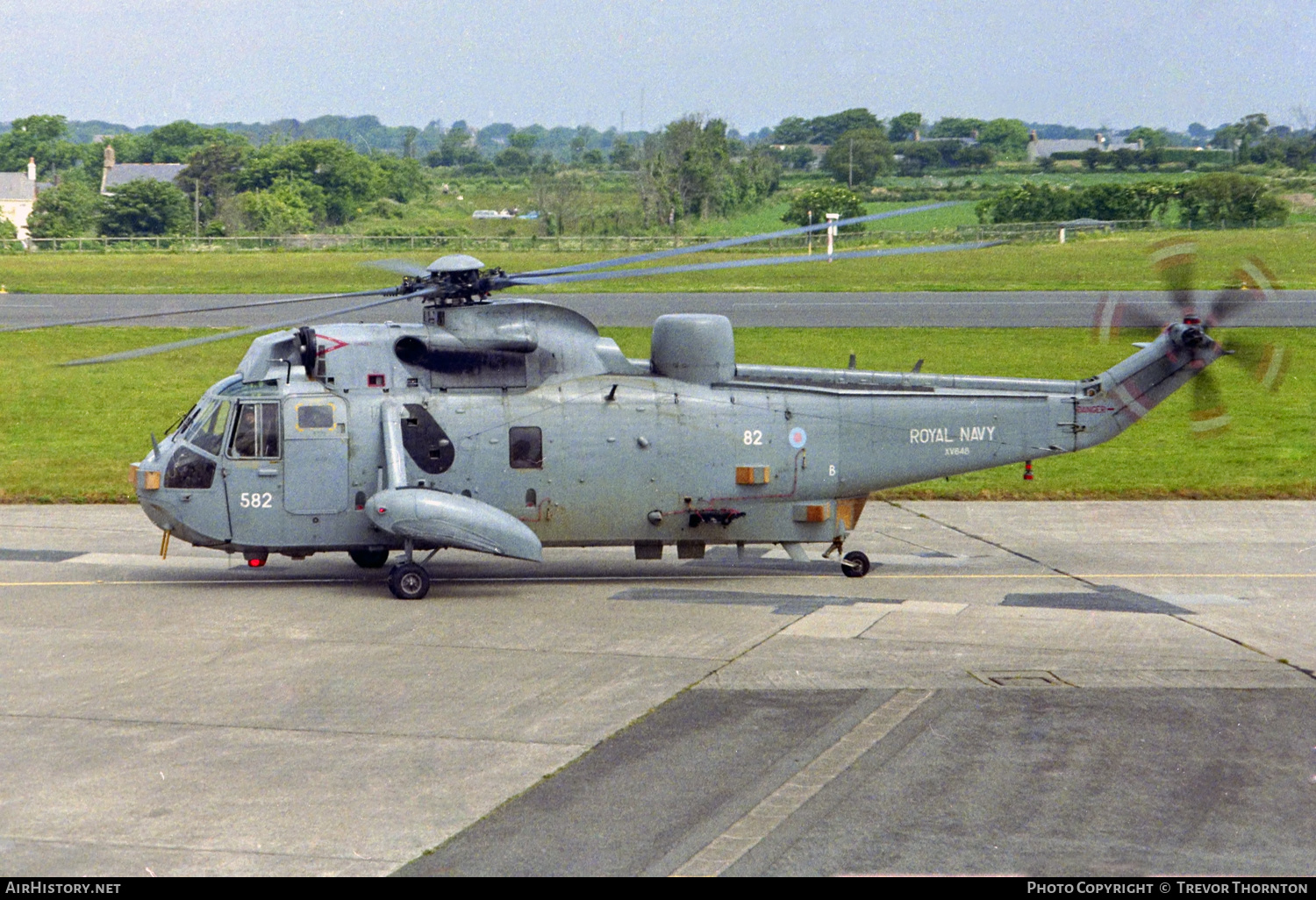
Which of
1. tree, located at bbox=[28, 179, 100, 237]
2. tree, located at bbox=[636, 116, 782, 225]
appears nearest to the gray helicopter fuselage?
tree, located at bbox=[636, 116, 782, 225]

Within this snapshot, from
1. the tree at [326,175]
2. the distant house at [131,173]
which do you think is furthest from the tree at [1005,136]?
the distant house at [131,173]

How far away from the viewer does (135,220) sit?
8969 cm

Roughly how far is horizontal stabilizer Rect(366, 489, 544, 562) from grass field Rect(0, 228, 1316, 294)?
35.1 meters

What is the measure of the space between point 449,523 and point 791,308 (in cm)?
3305

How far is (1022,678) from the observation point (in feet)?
43.8

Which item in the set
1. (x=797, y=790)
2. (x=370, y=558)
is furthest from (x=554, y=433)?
(x=797, y=790)

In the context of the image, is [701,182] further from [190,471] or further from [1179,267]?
[190,471]

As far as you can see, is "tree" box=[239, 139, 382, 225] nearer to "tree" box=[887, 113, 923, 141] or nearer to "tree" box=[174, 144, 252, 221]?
"tree" box=[174, 144, 252, 221]

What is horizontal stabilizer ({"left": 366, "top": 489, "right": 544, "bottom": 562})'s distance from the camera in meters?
16.0

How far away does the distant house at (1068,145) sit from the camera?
8556 cm

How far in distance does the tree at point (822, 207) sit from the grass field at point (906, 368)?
24182mm

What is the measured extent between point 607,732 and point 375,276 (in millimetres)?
48477

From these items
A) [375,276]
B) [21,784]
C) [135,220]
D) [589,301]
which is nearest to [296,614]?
[21,784]

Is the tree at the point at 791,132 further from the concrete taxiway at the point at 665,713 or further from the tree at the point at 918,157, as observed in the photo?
the concrete taxiway at the point at 665,713
